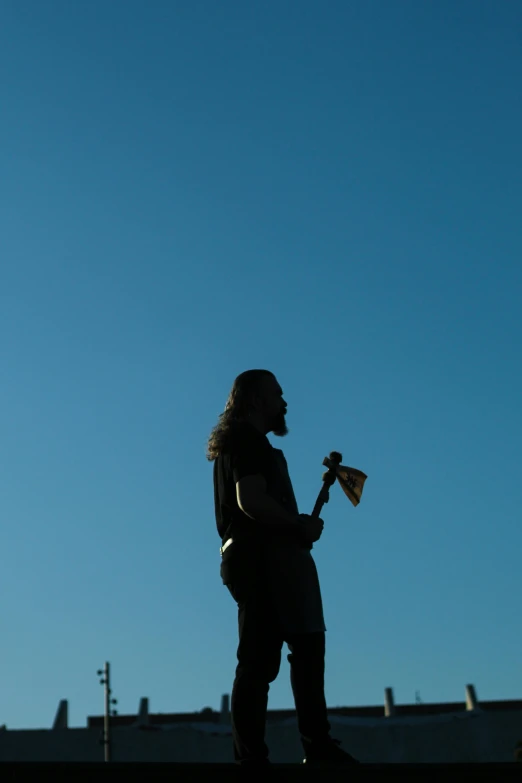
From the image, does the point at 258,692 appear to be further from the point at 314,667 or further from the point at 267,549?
the point at 267,549

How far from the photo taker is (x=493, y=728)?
4441cm

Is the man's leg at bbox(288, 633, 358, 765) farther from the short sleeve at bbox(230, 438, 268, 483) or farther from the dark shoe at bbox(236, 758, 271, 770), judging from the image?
the short sleeve at bbox(230, 438, 268, 483)

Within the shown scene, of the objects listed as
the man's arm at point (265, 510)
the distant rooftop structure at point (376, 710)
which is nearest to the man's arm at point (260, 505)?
the man's arm at point (265, 510)

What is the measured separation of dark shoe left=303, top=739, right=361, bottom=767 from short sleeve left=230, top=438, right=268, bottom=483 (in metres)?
1.17

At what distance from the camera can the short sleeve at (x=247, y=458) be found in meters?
4.29

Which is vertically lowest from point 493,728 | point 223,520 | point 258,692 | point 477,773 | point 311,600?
point 477,773

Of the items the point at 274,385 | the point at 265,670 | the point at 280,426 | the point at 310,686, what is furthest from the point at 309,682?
the point at 274,385

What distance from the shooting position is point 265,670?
4.11 m

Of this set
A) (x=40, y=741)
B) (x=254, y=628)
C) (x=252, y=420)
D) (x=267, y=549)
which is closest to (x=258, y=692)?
(x=254, y=628)

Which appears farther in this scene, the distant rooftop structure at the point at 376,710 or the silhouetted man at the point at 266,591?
the distant rooftop structure at the point at 376,710

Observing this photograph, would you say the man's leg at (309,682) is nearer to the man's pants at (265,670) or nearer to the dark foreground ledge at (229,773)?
the man's pants at (265,670)

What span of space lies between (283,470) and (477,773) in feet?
5.10

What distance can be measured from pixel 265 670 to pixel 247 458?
0.91 m

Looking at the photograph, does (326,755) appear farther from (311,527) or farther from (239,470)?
(239,470)
